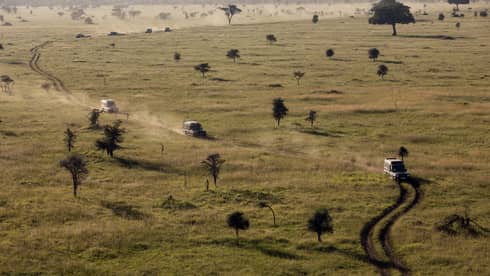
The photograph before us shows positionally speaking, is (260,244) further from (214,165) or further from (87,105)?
(87,105)

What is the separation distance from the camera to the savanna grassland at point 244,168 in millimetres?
44125

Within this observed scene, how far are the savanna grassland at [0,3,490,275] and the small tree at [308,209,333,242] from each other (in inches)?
31.6

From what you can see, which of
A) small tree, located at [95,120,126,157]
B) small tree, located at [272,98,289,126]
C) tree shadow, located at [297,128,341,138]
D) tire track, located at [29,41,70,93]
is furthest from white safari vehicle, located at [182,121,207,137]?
tire track, located at [29,41,70,93]

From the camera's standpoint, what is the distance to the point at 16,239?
4638 cm

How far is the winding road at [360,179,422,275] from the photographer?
42406 millimetres

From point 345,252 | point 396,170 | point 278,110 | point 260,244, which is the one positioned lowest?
point 345,252

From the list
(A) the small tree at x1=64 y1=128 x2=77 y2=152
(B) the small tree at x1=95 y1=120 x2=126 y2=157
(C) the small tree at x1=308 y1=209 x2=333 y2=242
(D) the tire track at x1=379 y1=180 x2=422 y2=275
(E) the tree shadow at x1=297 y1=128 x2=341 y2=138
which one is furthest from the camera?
(E) the tree shadow at x1=297 y1=128 x2=341 y2=138

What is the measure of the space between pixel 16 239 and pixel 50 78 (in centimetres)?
8189

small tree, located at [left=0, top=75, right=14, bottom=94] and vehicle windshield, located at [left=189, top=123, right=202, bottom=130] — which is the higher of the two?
small tree, located at [left=0, top=75, right=14, bottom=94]

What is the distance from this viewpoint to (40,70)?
134m

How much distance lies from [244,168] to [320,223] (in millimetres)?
18382

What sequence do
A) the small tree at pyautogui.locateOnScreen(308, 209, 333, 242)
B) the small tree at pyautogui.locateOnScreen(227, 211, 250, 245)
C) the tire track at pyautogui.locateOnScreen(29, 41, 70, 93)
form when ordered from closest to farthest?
the small tree at pyautogui.locateOnScreen(308, 209, 333, 242) → the small tree at pyautogui.locateOnScreen(227, 211, 250, 245) → the tire track at pyautogui.locateOnScreen(29, 41, 70, 93)

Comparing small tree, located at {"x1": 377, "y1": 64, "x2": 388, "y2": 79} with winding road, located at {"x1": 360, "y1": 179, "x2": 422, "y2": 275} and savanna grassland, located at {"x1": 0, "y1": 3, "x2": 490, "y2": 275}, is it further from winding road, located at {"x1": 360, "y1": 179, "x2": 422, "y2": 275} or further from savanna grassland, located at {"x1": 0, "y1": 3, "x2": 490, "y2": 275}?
winding road, located at {"x1": 360, "y1": 179, "x2": 422, "y2": 275}

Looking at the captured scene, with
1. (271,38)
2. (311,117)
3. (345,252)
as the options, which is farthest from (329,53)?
(345,252)
